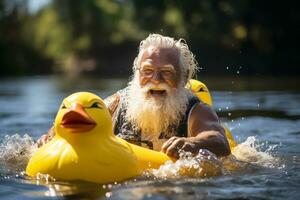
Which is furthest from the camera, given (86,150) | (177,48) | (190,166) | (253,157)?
(253,157)

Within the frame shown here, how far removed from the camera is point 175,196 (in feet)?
13.8

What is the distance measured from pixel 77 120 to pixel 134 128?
0.98 m

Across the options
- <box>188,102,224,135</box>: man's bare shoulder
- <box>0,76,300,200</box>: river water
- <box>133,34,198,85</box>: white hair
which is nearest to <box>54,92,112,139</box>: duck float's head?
<box>0,76,300,200</box>: river water

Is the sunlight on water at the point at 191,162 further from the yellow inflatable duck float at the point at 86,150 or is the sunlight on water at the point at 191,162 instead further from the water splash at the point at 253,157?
the yellow inflatable duck float at the point at 86,150

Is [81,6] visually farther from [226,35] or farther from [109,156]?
[109,156]

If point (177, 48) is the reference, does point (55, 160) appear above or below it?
below

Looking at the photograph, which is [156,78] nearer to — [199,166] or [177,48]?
[177,48]

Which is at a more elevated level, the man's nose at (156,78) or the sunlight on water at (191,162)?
the man's nose at (156,78)

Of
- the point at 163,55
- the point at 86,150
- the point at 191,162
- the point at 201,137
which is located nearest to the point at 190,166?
the point at 191,162

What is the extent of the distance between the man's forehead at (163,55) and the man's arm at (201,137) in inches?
17.6

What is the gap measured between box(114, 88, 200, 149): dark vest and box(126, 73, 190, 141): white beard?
1.4 inches

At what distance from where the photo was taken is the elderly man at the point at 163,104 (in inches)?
208

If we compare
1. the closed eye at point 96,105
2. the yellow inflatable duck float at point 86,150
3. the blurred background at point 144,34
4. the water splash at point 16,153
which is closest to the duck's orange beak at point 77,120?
the yellow inflatable duck float at point 86,150

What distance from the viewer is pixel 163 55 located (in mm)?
5383
